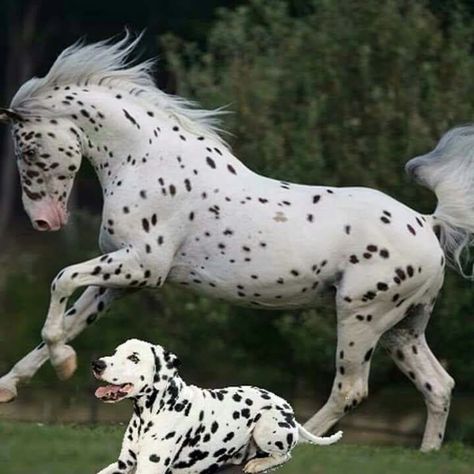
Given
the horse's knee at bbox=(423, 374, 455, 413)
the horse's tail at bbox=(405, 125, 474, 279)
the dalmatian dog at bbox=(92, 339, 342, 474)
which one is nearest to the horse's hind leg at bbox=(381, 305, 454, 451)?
the horse's knee at bbox=(423, 374, 455, 413)

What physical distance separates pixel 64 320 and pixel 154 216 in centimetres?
74

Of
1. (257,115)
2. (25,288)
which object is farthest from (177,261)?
(25,288)

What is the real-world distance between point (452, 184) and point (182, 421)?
3.82 m

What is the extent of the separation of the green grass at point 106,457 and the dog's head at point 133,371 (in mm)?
1361

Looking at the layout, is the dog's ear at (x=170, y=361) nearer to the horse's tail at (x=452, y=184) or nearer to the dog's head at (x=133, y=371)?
the dog's head at (x=133, y=371)

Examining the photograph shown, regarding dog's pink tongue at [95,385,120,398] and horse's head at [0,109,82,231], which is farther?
horse's head at [0,109,82,231]

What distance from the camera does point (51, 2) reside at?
71.1ft

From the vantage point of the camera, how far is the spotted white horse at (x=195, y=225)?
35.4ft

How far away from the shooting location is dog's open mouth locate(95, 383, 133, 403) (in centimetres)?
797

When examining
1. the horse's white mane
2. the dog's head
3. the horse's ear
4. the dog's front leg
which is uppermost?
the horse's white mane

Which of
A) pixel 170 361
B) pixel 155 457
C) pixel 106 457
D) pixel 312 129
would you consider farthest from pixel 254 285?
pixel 312 129

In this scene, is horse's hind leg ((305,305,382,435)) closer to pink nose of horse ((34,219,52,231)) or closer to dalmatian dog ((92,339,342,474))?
pink nose of horse ((34,219,52,231))

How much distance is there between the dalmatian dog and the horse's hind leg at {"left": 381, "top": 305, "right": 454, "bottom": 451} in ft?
9.99

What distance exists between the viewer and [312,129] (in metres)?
14.6
